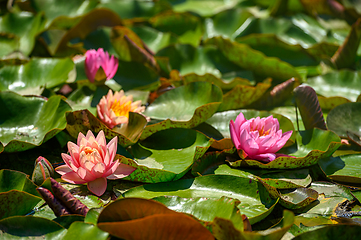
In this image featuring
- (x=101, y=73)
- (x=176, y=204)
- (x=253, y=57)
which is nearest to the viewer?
(x=176, y=204)

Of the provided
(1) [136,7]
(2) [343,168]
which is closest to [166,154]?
(2) [343,168]

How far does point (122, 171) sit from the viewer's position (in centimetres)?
113

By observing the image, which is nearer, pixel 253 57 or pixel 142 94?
pixel 142 94

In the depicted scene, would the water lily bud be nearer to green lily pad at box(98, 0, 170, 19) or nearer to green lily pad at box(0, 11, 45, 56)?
green lily pad at box(0, 11, 45, 56)

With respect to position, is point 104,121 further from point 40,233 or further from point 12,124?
point 40,233

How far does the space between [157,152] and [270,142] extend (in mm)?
457

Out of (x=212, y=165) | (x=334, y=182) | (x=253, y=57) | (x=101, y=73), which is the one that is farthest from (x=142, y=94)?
(x=334, y=182)

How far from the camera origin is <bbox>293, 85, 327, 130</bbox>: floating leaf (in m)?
1.36

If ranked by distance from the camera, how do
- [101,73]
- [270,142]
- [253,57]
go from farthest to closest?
[253,57] < [101,73] < [270,142]

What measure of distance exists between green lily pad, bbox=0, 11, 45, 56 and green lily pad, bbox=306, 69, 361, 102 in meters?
1.81

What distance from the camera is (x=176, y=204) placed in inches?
40.3

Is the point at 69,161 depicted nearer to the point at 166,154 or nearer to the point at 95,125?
the point at 95,125

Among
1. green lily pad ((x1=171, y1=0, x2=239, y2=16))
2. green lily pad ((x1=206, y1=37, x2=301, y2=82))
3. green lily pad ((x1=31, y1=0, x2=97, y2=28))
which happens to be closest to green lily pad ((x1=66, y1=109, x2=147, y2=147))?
green lily pad ((x1=206, y1=37, x2=301, y2=82))

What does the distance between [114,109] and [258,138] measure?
25.2 inches
